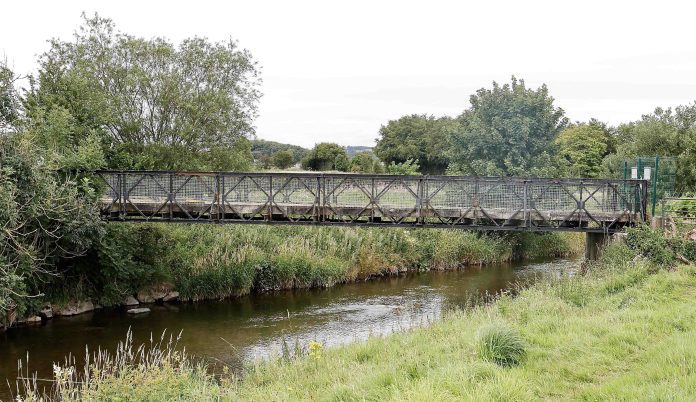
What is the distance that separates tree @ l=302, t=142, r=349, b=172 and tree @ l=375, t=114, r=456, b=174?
577 centimetres

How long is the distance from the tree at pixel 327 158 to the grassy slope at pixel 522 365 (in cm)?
4705

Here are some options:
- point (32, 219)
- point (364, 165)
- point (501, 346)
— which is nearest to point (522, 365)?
point (501, 346)

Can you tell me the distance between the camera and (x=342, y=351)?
427 inches

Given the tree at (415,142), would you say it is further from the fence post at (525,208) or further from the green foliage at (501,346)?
the green foliage at (501,346)

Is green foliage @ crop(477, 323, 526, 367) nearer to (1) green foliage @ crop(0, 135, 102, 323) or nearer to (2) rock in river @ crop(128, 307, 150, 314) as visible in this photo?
(1) green foliage @ crop(0, 135, 102, 323)

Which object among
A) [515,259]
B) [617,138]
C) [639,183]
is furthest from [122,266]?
[617,138]

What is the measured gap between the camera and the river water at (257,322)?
1488 cm

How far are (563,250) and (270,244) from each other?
1695cm

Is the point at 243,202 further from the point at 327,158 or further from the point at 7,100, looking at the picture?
the point at 327,158

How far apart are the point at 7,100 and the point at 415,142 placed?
163 ft

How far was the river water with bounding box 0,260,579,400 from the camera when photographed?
1488 cm

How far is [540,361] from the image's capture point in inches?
312

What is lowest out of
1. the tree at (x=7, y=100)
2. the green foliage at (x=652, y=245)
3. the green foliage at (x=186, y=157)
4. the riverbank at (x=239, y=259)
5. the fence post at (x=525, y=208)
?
the riverbank at (x=239, y=259)

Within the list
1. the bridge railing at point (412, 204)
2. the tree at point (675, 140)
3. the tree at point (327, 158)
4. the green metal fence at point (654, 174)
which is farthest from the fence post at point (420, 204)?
the tree at point (327, 158)
